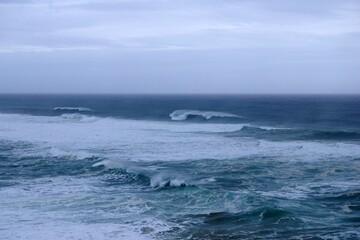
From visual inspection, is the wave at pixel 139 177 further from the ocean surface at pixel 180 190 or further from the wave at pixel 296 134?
the wave at pixel 296 134

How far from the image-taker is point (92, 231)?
11.0 m

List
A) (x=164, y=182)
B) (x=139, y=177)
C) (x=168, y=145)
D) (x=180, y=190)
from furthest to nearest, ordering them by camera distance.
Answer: (x=168, y=145)
(x=139, y=177)
(x=164, y=182)
(x=180, y=190)

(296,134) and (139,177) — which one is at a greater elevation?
(296,134)

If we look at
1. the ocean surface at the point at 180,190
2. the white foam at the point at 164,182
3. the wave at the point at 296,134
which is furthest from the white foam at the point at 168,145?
the white foam at the point at 164,182

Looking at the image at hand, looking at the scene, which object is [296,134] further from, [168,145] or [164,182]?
[164,182]

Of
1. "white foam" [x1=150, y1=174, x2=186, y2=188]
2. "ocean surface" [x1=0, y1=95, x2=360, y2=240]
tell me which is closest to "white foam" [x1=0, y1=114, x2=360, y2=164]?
"ocean surface" [x1=0, y1=95, x2=360, y2=240]

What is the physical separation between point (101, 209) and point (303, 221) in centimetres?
474

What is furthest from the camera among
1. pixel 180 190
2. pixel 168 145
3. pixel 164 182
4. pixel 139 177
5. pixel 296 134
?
pixel 296 134

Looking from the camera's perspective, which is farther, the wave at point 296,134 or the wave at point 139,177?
the wave at point 296,134

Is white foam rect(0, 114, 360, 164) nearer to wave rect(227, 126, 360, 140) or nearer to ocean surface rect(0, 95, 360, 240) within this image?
ocean surface rect(0, 95, 360, 240)

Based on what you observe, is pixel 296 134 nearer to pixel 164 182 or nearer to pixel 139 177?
pixel 139 177

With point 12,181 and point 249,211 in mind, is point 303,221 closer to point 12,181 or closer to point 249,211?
point 249,211

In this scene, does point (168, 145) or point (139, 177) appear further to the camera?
point (168, 145)

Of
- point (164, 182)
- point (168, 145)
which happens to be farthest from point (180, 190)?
point (168, 145)
